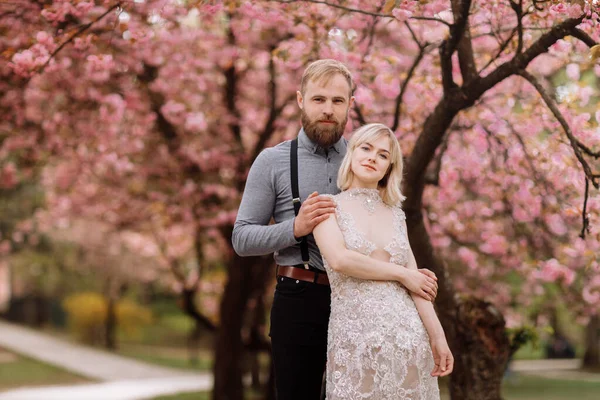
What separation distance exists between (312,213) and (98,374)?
44.3 feet

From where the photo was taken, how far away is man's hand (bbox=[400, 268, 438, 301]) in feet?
9.04

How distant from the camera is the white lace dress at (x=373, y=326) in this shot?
2.67 meters

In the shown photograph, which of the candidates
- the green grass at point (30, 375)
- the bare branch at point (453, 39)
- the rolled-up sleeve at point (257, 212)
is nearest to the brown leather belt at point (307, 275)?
the rolled-up sleeve at point (257, 212)

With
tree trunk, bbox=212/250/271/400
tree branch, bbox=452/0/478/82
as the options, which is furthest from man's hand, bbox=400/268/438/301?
tree trunk, bbox=212/250/271/400

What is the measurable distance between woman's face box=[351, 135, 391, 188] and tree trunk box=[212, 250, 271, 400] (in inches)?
246

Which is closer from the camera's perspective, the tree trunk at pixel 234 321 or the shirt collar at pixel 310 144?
the shirt collar at pixel 310 144

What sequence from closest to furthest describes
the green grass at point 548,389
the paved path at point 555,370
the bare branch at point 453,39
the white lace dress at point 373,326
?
the white lace dress at point 373,326 → the bare branch at point 453,39 → the green grass at point 548,389 → the paved path at point 555,370

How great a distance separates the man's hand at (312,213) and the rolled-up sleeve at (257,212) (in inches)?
5.3

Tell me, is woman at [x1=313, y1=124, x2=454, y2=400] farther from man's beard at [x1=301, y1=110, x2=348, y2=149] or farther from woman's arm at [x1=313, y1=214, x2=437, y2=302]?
man's beard at [x1=301, y1=110, x2=348, y2=149]

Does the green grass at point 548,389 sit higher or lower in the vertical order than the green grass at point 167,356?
higher

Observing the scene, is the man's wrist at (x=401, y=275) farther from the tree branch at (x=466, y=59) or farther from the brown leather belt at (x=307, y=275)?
the tree branch at (x=466, y=59)

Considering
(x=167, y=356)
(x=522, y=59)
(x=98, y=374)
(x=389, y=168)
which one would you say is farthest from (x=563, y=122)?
(x=167, y=356)

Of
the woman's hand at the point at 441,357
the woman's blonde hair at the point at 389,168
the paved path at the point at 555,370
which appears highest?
the woman's blonde hair at the point at 389,168

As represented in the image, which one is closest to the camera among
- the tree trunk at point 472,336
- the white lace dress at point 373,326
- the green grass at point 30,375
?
the white lace dress at point 373,326
